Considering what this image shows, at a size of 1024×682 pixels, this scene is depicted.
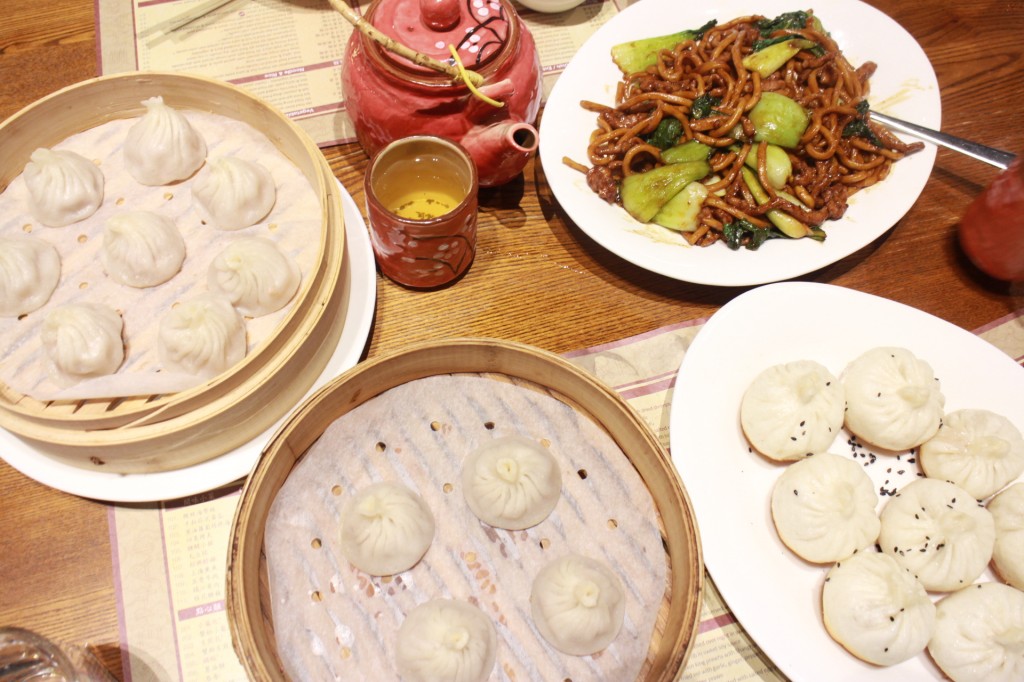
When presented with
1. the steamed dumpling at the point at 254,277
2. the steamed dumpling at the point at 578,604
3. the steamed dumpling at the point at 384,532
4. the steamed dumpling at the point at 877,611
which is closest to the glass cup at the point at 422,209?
the steamed dumpling at the point at 254,277

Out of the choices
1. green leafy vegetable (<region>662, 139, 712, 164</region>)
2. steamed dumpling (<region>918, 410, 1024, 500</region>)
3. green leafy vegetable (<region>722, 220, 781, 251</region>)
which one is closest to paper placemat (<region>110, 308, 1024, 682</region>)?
steamed dumpling (<region>918, 410, 1024, 500</region>)

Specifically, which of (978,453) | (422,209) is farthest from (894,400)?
(422,209)

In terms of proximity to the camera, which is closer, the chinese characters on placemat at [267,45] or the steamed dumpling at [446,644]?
the steamed dumpling at [446,644]

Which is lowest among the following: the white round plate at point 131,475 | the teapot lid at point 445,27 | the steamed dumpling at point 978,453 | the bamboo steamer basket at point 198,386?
the white round plate at point 131,475

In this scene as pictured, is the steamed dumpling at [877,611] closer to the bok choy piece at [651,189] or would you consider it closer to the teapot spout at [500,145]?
the bok choy piece at [651,189]

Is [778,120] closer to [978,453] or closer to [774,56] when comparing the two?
[774,56]

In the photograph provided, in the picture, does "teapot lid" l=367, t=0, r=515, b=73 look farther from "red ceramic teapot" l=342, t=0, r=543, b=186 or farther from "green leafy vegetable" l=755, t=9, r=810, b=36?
"green leafy vegetable" l=755, t=9, r=810, b=36
